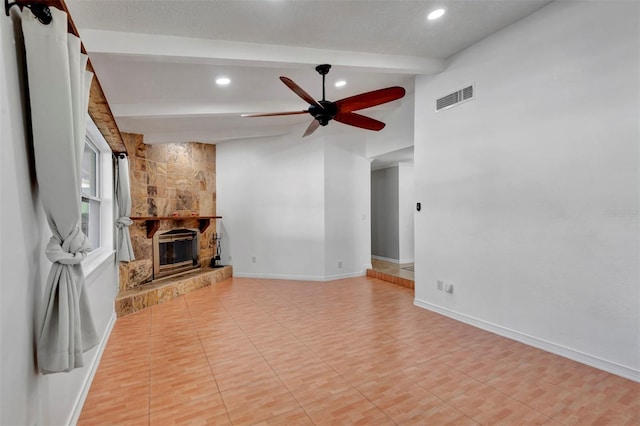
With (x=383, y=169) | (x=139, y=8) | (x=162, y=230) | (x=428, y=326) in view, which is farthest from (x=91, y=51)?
(x=383, y=169)

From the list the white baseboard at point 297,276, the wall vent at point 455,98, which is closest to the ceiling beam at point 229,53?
the wall vent at point 455,98

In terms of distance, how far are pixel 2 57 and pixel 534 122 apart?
3717 millimetres

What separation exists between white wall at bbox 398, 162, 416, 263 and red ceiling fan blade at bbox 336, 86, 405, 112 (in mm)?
4367

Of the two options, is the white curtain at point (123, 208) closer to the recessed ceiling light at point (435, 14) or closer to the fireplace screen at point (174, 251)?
the fireplace screen at point (174, 251)

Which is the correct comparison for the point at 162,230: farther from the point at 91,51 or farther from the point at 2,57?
the point at 2,57

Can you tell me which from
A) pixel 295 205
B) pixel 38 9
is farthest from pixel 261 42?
pixel 295 205

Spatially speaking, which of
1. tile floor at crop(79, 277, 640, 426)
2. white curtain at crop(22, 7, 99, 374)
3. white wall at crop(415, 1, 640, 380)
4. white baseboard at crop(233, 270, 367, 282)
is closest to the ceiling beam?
white wall at crop(415, 1, 640, 380)

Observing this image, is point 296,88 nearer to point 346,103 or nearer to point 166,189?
point 346,103

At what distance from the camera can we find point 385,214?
7.66m

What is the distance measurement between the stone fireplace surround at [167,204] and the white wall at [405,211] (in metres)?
3.90

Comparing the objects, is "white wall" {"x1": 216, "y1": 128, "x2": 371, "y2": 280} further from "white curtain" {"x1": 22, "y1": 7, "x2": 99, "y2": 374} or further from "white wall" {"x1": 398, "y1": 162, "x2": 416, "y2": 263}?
"white curtain" {"x1": 22, "y1": 7, "x2": 99, "y2": 374}

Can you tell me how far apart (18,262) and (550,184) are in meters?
3.74

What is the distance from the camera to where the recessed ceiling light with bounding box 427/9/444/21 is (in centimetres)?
278

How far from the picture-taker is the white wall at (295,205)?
19.8ft
